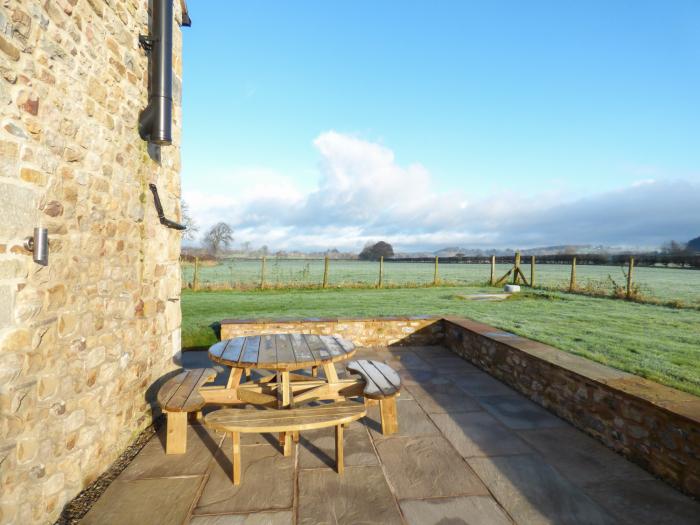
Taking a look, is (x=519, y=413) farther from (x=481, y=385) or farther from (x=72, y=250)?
(x=72, y=250)

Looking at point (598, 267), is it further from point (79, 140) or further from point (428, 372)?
point (79, 140)

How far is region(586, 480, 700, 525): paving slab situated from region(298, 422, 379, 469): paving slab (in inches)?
57.7

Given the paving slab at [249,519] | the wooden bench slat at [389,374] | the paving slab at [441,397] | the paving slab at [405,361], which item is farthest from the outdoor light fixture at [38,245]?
the paving slab at [405,361]

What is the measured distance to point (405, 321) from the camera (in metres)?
6.11

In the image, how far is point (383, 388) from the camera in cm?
291

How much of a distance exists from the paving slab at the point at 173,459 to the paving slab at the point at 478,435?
6.30 feet

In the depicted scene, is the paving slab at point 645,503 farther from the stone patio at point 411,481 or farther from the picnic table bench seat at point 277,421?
the picnic table bench seat at point 277,421

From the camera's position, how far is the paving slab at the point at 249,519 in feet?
6.71

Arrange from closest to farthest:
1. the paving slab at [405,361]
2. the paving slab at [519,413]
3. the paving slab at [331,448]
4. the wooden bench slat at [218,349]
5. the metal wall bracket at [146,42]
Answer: the paving slab at [331,448] → the wooden bench slat at [218,349] → the metal wall bracket at [146,42] → the paving slab at [519,413] → the paving slab at [405,361]

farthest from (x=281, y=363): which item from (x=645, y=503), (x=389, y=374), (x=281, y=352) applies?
(x=645, y=503)

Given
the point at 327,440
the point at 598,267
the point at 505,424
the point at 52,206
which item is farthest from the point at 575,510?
the point at 598,267

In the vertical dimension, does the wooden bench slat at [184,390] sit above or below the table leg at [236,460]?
above

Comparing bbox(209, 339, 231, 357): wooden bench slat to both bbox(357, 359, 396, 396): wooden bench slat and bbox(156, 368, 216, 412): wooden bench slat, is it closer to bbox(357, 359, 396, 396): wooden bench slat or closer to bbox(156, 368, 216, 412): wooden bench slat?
bbox(156, 368, 216, 412): wooden bench slat

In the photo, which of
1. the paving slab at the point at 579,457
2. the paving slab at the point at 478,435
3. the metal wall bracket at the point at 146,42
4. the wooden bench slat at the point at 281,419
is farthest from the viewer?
the metal wall bracket at the point at 146,42
